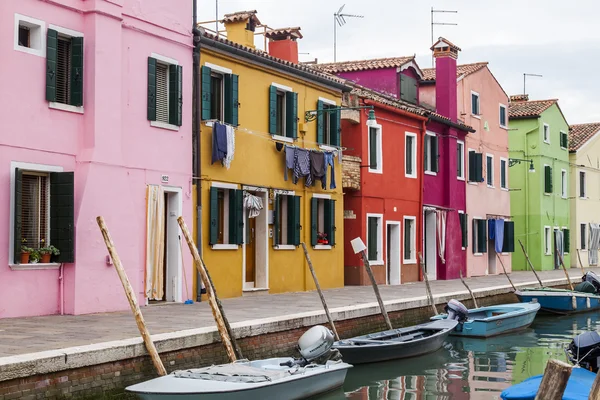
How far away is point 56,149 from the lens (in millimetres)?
15219

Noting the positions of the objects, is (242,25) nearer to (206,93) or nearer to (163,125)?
(206,93)

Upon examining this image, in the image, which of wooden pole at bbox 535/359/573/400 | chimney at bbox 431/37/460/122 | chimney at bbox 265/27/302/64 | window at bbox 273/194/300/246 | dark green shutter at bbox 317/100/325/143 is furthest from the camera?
chimney at bbox 431/37/460/122

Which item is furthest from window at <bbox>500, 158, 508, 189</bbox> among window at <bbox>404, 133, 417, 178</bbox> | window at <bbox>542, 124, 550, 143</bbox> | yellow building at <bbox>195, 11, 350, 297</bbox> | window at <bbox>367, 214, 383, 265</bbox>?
yellow building at <bbox>195, 11, 350, 297</bbox>

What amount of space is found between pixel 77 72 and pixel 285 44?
10216mm

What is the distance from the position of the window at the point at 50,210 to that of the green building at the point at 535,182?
2694 centimetres

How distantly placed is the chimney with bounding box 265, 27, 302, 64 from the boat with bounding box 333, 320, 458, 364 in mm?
9873

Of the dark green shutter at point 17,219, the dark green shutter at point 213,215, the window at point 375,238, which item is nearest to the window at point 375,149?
the window at point 375,238

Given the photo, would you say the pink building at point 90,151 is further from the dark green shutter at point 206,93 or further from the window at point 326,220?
the window at point 326,220

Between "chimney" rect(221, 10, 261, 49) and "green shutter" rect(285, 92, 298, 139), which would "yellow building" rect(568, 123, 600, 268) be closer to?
"chimney" rect(221, 10, 261, 49)

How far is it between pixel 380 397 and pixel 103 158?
6652 mm

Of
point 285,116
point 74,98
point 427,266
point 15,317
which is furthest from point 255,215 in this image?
point 427,266

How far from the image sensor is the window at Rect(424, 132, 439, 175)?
30078 millimetres

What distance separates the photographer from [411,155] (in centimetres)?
2895

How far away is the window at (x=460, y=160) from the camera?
31984 millimetres
